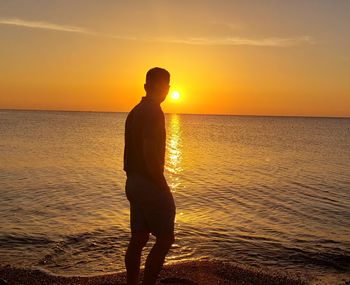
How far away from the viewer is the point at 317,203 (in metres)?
17.3

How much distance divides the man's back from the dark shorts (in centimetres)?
12

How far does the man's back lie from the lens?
480 cm

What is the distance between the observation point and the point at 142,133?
484cm

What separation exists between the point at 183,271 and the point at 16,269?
315cm

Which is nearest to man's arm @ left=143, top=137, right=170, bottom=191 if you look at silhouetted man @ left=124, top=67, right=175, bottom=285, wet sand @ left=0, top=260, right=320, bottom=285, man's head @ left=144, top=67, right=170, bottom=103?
silhouetted man @ left=124, top=67, right=175, bottom=285

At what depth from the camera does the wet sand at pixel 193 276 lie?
7.29 m

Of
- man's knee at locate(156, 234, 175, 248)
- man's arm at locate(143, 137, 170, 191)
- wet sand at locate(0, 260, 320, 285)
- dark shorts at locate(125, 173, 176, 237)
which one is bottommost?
wet sand at locate(0, 260, 320, 285)

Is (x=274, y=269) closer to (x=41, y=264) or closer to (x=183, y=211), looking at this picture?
(x=41, y=264)

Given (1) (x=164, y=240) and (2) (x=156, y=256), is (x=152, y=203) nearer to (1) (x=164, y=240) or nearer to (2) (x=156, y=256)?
(1) (x=164, y=240)

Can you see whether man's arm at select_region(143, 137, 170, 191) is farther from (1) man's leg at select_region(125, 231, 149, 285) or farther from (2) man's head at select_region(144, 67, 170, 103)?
(1) man's leg at select_region(125, 231, 149, 285)

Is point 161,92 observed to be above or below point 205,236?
above

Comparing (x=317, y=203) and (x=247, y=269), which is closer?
(x=247, y=269)

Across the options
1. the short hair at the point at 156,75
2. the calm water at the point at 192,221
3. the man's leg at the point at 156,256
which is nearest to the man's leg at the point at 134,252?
the man's leg at the point at 156,256

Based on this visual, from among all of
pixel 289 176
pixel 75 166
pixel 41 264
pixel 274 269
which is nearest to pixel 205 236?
pixel 274 269
